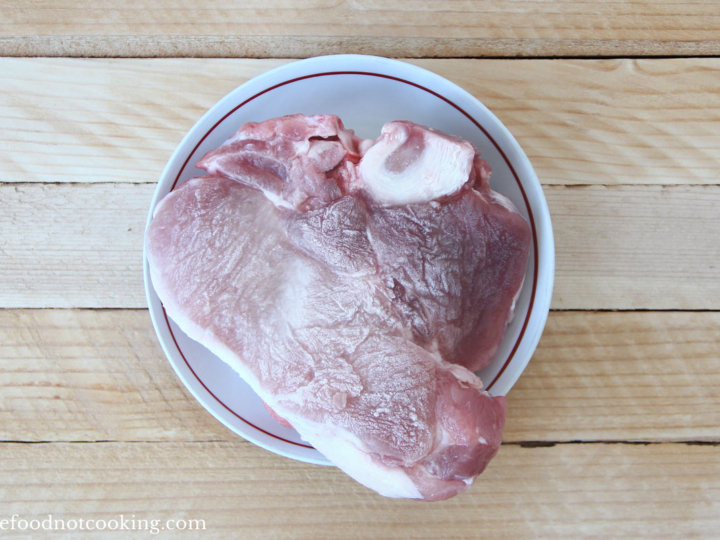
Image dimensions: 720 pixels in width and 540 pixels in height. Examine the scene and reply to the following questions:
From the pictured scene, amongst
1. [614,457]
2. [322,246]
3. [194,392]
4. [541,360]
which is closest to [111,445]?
[194,392]

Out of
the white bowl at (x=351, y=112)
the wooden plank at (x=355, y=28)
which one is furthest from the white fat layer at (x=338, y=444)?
the wooden plank at (x=355, y=28)

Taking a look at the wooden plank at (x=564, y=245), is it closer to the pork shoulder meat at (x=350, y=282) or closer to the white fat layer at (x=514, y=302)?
the white fat layer at (x=514, y=302)

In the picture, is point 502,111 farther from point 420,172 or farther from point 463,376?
point 463,376

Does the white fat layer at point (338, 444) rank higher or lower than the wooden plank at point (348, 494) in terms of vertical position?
higher

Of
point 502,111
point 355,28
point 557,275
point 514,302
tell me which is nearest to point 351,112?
point 355,28

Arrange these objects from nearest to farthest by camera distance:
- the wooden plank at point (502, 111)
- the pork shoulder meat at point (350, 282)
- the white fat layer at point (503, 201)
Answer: the pork shoulder meat at point (350, 282), the white fat layer at point (503, 201), the wooden plank at point (502, 111)

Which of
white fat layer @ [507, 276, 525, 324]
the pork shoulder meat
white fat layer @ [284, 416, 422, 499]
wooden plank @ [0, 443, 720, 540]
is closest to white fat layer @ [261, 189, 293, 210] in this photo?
the pork shoulder meat
